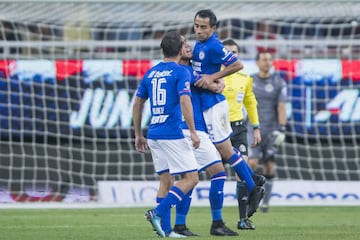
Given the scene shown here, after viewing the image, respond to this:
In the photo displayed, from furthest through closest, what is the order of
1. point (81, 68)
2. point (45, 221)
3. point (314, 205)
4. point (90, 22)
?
point (90, 22)
point (81, 68)
point (314, 205)
point (45, 221)

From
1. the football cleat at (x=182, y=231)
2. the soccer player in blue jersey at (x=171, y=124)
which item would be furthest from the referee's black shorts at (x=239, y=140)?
the soccer player in blue jersey at (x=171, y=124)

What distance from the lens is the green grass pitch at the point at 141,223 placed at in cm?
1016

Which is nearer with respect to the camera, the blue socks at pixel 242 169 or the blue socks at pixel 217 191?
the blue socks at pixel 217 191

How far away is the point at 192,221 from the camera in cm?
1266

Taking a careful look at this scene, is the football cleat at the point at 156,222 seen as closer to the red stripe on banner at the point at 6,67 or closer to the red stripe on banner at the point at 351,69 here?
the red stripe on banner at the point at 6,67

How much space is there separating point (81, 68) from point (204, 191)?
9.79ft

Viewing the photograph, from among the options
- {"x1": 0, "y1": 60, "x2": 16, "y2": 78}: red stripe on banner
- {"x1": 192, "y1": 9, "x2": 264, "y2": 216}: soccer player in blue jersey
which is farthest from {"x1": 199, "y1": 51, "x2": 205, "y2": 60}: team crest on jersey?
{"x1": 0, "y1": 60, "x2": 16, "y2": 78}: red stripe on banner

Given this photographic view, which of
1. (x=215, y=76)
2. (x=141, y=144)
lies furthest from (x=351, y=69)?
(x=141, y=144)

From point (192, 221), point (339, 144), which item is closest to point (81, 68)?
point (339, 144)

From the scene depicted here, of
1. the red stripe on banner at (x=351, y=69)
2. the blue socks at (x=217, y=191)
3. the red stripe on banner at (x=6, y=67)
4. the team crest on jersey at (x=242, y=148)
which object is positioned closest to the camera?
the blue socks at (x=217, y=191)

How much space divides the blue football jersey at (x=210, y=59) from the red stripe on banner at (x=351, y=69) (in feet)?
24.4

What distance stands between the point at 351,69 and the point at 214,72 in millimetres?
7525

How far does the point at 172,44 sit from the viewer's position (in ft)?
32.1

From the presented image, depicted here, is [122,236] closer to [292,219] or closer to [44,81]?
[292,219]
